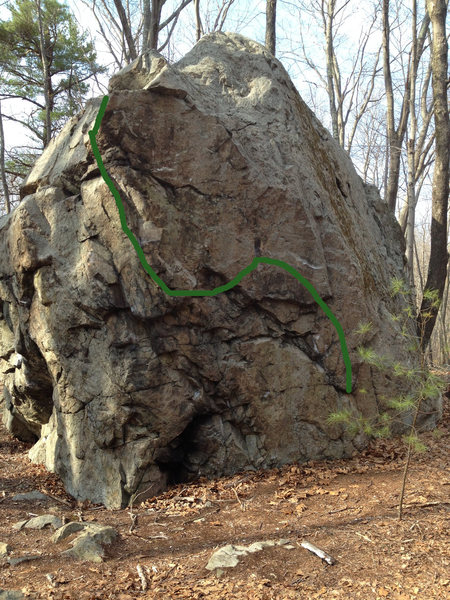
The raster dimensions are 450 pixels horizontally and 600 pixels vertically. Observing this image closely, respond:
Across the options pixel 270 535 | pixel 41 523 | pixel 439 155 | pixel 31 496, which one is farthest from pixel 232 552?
pixel 439 155

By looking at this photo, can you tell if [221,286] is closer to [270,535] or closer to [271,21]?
[270,535]

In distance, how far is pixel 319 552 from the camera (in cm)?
392

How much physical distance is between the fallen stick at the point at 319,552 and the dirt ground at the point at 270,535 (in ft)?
0.12

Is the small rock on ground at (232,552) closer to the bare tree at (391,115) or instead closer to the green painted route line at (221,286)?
the green painted route line at (221,286)

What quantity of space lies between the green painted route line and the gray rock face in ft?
0.19

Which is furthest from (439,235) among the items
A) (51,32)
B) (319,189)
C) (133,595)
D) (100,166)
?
(51,32)

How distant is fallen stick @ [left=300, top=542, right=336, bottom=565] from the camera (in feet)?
12.5

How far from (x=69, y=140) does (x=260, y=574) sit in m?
5.50

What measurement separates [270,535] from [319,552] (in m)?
0.57

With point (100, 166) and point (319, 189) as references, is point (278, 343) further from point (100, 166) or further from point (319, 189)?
point (100, 166)

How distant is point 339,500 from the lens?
499 centimetres

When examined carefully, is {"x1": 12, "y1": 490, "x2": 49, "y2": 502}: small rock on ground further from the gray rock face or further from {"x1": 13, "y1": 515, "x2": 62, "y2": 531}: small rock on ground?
{"x1": 13, "y1": 515, "x2": 62, "y2": 531}: small rock on ground

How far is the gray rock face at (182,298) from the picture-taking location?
220 inches

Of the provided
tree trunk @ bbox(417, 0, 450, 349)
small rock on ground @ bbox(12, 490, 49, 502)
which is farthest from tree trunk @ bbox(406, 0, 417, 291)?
small rock on ground @ bbox(12, 490, 49, 502)
